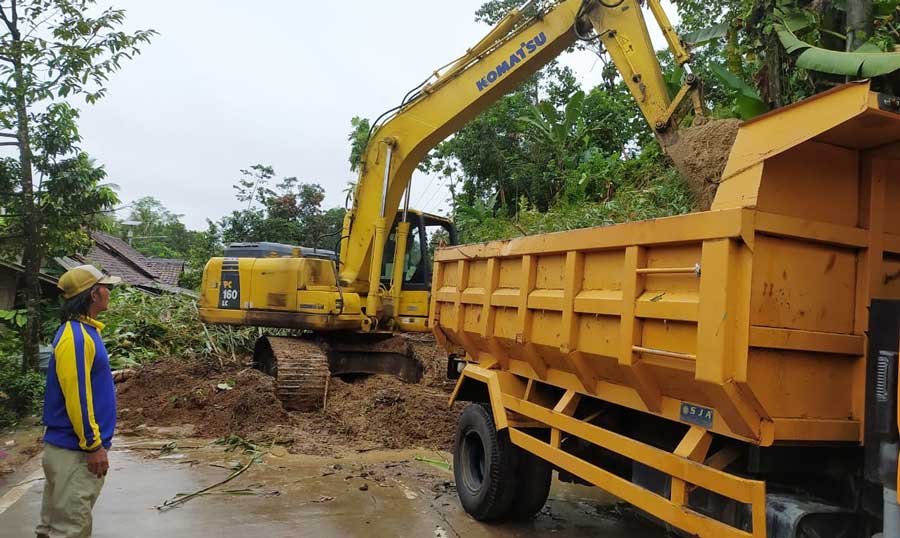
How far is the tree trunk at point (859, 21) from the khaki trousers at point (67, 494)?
5689 mm

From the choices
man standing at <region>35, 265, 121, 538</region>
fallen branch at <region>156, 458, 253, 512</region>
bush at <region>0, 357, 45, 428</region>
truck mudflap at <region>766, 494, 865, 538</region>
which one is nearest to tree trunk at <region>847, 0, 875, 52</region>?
truck mudflap at <region>766, 494, 865, 538</region>

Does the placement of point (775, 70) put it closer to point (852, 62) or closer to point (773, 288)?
point (852, 62)

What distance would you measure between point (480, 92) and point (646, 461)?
6.04m

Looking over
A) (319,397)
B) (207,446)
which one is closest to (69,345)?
(207,446)

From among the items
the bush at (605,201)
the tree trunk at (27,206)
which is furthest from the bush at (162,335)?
the bush at (605,201)

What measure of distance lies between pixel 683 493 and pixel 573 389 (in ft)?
3.61

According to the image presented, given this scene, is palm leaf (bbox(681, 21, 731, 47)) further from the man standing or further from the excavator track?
the man standing

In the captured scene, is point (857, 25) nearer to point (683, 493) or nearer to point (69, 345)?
point (683, 493)

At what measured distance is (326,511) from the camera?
5.18m

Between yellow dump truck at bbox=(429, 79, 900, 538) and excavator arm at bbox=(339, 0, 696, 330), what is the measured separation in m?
3.05

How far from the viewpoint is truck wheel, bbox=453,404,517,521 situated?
189 inches

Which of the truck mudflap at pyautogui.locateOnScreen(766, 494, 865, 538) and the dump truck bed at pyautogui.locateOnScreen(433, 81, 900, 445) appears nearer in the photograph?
the truck mudflap at pyautogui.locateOnScreen(766, 494, 865, 538)

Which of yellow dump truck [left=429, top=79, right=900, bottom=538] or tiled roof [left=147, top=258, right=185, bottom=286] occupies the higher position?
tiled roof [left=147, top=258, right=185, bottom=286]

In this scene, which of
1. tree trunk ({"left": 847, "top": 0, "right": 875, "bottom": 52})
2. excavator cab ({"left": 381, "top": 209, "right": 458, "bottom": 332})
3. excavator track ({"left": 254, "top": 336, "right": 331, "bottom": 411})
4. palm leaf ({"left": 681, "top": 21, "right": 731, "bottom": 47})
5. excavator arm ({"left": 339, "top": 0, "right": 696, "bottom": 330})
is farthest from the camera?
excavator cab ({"left": 381, "top": 209, "right": 458, "bottom": 332})
